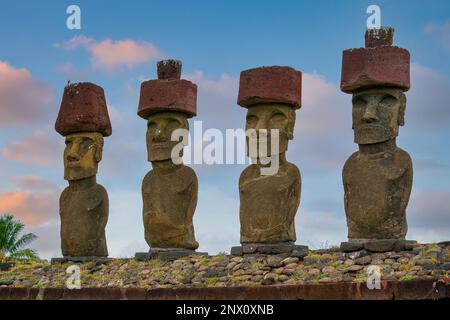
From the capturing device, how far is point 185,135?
48.0 ft

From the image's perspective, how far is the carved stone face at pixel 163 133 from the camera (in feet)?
47.6

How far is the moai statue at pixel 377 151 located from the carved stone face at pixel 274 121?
1.04m

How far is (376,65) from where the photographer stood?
12.5 meters

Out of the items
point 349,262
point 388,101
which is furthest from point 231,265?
point 388,101

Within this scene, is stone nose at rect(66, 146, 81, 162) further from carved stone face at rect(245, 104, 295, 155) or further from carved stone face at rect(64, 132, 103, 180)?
carved stone face at rect(245, 104, 295, 155)

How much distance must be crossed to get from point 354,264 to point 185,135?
13.8 feet

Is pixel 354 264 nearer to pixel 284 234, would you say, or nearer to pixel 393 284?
pixel 284 234

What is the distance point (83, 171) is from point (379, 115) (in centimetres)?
559

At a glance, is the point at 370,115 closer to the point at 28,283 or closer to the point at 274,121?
the point at 274,121

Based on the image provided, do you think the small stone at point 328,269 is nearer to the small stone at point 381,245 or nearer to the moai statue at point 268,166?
the small stone at point 381,245

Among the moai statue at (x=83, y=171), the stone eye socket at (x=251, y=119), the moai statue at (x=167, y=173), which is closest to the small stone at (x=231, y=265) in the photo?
the moai statue at (x=167, y=173)

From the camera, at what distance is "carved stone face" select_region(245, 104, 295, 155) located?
13.3 m

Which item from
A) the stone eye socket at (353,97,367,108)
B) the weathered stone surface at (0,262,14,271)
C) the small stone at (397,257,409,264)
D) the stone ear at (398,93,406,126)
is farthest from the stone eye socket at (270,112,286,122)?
the weathered stone surface at (0,262,14,271)

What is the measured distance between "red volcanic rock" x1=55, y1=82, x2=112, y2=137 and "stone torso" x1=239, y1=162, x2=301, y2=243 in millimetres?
3747
